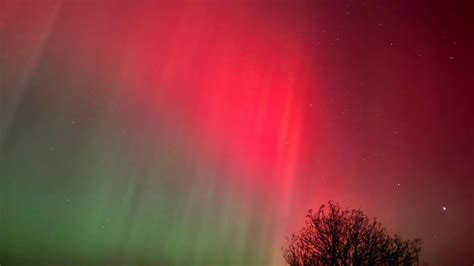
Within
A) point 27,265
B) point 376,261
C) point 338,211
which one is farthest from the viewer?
point 27,265

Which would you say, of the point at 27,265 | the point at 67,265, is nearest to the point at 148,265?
the point at 67,265

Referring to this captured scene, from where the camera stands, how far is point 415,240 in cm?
2244

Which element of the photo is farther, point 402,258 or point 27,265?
point 27,265

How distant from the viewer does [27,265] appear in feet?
232

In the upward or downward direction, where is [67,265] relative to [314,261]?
upward

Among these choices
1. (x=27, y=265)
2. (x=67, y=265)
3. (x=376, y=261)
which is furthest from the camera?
(x=67, y=265)

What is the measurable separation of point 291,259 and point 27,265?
59.6m

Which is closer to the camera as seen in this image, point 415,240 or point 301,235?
point 415,240

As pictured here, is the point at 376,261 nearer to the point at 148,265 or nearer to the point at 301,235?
the point at 301,235

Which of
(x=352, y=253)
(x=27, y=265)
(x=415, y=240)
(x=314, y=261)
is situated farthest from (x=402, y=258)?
(x=27, y=265)

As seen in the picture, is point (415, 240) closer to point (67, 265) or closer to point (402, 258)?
point (402, 258)

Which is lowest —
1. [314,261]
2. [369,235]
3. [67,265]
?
[314,261]

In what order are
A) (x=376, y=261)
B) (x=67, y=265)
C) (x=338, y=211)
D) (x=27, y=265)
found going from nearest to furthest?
1. (x=376, y=261)
2. (x=338, y=211)
3. (x=27, y=265)
4. (x=67, y=265)

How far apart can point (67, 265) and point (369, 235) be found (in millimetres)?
67844
